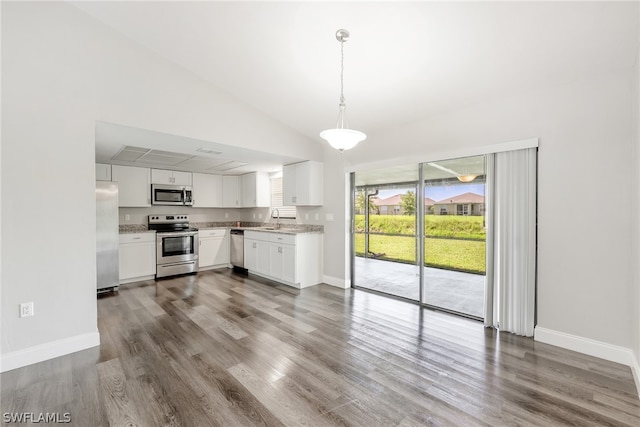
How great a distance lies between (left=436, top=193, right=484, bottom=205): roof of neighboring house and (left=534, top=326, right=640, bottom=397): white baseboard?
1.52 meters

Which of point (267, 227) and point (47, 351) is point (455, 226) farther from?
point (47, 351)

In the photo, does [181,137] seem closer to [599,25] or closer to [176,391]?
[176,391]

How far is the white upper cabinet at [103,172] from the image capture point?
4.88 meters

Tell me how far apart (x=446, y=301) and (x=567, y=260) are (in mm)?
1551

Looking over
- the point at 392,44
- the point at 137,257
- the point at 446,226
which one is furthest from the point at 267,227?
the point at 392,44

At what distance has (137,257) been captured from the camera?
202 inches

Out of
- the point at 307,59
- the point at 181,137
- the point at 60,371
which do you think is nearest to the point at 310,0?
the point at 307,59

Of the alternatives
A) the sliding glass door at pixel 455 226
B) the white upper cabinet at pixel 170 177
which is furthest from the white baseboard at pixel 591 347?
the white upper cabinet at pixel 170 177

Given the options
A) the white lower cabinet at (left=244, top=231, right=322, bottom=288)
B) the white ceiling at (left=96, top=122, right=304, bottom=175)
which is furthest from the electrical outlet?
the white lower cabinet at (left=244, top=231, right=322, bottom=288)

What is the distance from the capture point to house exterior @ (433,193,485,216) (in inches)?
136

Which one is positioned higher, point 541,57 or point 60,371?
point 541,57

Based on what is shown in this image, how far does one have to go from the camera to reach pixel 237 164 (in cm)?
531

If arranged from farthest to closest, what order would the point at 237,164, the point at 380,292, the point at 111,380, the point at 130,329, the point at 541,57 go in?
the point at 237,164, the point at 380,292, the point at 130,329, the point at 541,57, the point at 111,380

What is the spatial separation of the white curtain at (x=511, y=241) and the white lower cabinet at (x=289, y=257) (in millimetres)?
2732
